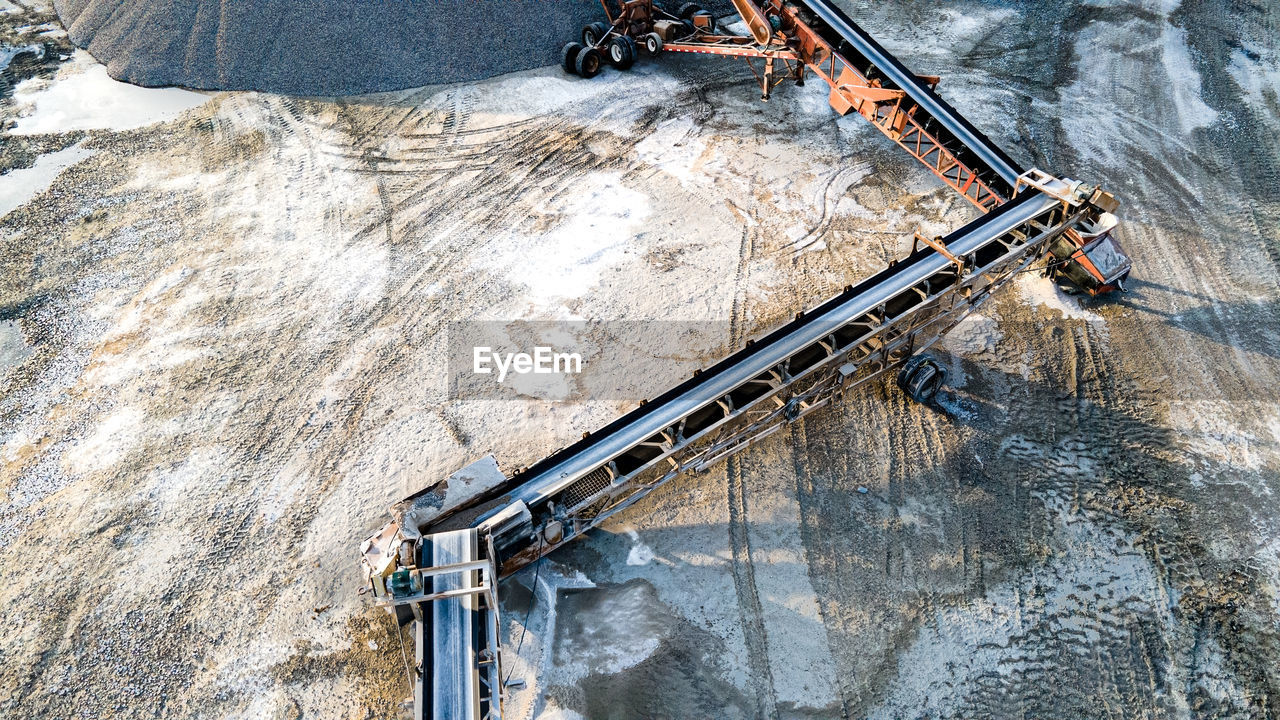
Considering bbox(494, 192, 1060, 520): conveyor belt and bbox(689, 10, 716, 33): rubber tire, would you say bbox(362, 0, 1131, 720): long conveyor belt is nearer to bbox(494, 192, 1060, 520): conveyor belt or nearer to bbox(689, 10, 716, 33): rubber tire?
bbox(494, 192, 1060, 520): conveyor belt

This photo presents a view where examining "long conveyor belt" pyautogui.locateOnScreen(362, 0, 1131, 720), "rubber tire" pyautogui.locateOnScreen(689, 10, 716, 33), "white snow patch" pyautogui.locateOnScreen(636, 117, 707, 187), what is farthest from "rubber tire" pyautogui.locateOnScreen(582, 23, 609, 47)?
"long conveyor belt" pyautogui.locateOnScreen(362, 0, 1131, 720)

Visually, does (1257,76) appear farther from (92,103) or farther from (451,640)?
(92,103)

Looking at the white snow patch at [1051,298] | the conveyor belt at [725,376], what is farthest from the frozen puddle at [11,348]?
the white snow patch at [1051,298]

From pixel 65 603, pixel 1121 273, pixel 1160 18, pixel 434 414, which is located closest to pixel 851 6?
pixel 1160 18

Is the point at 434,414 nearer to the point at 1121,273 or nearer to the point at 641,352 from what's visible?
the point at 641,352

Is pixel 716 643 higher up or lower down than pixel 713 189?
lower down

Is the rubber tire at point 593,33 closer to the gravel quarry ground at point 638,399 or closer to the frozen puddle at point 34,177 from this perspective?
the gravel quarry ground at point 638,399
